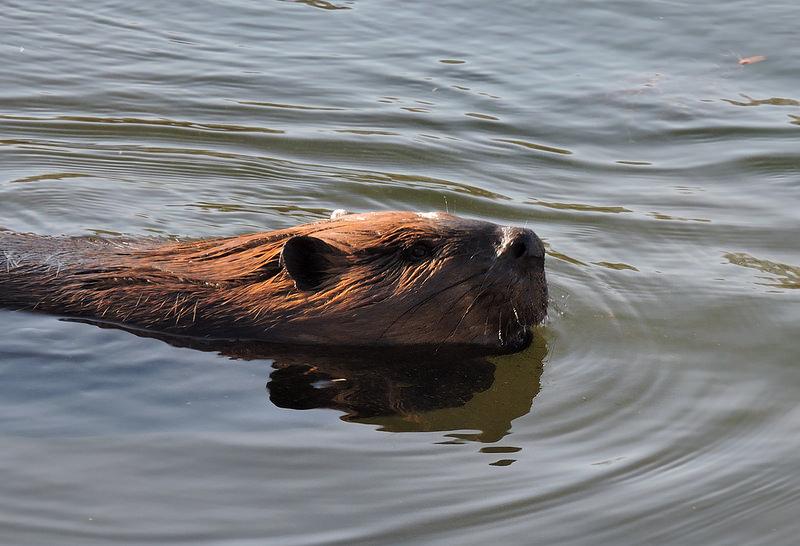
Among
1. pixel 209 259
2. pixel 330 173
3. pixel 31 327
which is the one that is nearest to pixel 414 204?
pixel 330 173

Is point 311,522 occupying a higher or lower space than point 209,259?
lower

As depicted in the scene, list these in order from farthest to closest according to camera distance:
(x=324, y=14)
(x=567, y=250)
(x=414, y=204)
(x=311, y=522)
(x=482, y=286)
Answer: (x=324, y=14) → (x=414, y=204) → (x=567, y=250) → (x=482, y=286) → (x=311, y=522)

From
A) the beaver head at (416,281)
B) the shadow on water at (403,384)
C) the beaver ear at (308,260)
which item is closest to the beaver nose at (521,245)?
the beaver head at (416,281)

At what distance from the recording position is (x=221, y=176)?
28.5 ft

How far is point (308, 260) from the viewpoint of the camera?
582 cm

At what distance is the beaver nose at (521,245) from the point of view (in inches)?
222

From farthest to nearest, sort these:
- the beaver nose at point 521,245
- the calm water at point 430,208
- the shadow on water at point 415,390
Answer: the beaver nose at point 521,245 < the shadow on water at point 415,390 < the calm water at point 430,208

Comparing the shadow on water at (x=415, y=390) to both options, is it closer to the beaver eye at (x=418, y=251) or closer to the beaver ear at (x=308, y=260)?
the beaver ear at (x=308, y=260)

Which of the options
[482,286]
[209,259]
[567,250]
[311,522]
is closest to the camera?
[311,522]

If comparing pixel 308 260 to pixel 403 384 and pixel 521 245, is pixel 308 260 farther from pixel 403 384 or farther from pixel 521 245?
pixel 521 245

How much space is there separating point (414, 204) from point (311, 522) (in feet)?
12.7

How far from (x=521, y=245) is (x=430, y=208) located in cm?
256

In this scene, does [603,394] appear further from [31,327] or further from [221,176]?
[221,176]

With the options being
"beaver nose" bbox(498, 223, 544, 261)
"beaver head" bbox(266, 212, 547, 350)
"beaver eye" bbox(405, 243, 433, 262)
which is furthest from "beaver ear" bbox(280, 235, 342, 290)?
"beaver nose" bbox(498, 223, 544, 261)
